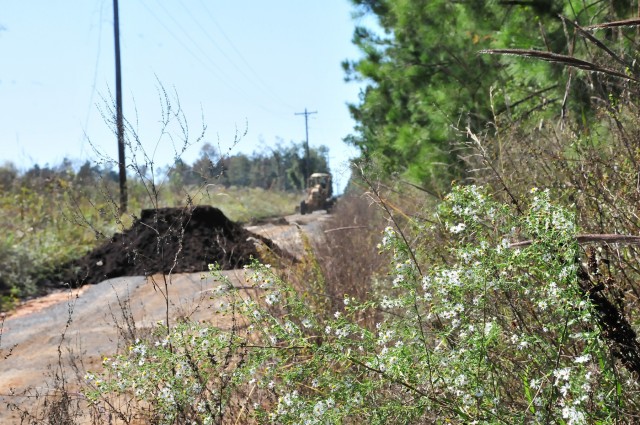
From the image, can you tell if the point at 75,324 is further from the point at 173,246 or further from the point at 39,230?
the point at 39,230

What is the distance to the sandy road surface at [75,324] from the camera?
534 centimetres

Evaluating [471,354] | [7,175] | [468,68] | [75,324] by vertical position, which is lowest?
[75,324]

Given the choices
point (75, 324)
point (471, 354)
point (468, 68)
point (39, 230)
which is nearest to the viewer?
point (471, 354)

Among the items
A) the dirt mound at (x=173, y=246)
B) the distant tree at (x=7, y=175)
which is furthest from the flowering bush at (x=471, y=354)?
the distant tree at (x=7, y=175)

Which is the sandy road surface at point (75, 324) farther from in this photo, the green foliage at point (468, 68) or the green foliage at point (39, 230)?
the green foliage at point (468, 68)

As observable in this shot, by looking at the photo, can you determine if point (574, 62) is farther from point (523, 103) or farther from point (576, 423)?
point (523, 103)

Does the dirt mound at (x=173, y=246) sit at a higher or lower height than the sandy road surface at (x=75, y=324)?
higher

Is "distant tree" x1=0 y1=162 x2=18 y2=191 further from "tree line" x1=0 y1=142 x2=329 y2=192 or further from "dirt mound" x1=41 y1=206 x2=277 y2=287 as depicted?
"dirt mound" x1=41 y1=206 x2=277 y2=287

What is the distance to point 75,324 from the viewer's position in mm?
8031

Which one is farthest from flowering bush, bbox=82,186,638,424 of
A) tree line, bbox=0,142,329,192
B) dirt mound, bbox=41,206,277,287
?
dirt mound, bbox=41,206,277,287

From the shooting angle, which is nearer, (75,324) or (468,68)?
(468,68)

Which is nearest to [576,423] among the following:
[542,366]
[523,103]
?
[542,366]

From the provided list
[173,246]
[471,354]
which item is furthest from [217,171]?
[173,246]

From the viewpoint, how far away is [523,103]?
7.11m
